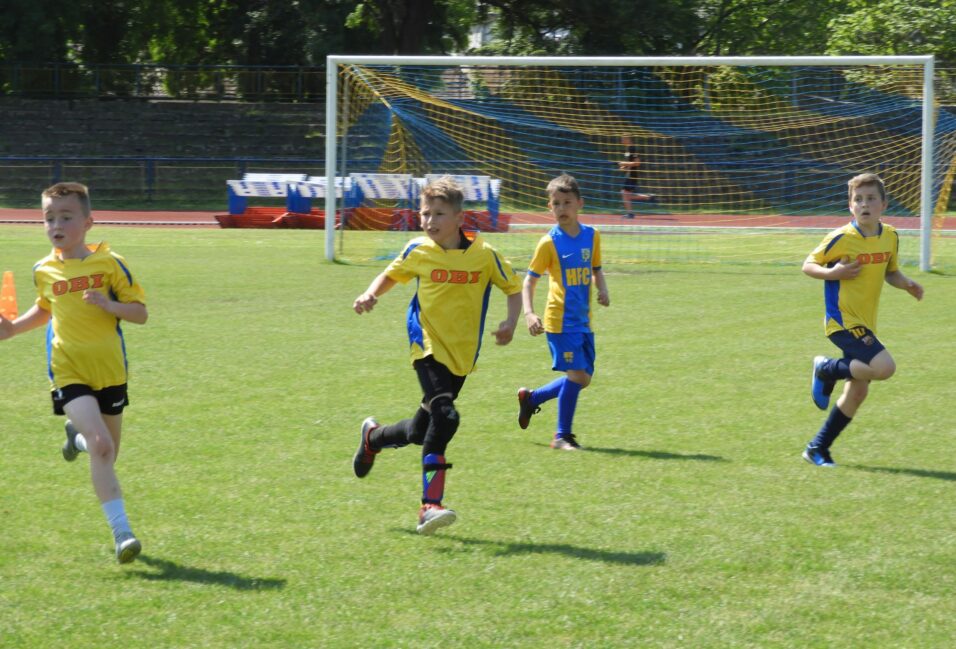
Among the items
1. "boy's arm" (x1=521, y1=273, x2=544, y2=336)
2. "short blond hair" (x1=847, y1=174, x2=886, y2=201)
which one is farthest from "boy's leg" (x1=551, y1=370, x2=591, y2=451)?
"short blond hair" (x1=847, y1=174, x2=886, y2=201)

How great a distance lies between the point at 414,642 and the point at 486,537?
1.27 m

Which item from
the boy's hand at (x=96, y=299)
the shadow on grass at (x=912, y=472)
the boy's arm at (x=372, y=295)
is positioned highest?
the boy's hand at (x=96, y=299)

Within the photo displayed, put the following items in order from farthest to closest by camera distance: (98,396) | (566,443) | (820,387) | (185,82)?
(185,82)
(820,387)
(566,443)
(98,396)

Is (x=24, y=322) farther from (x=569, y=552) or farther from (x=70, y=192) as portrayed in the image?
(x=569, y=552)

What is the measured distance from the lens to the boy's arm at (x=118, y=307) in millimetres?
4887

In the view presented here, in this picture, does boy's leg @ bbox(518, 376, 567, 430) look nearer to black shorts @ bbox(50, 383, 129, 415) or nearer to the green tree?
black shorts @ bbox(50, 383, 129, 415)

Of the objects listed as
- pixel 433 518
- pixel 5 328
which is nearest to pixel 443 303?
pixel 433 518

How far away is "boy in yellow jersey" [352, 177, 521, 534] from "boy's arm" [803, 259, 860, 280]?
1815 mm

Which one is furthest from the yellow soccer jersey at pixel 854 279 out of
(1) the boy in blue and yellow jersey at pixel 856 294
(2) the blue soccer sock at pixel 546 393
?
(2) the blue soccer sock at pixel 546 393

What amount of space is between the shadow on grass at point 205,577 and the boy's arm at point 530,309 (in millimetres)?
1928

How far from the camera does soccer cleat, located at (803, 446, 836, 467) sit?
21.8 feet

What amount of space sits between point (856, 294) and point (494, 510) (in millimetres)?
2437

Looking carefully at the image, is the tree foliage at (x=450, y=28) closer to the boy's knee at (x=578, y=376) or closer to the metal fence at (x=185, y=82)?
the metal fence at (x=185, y=82)

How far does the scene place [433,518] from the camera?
5.23 m
